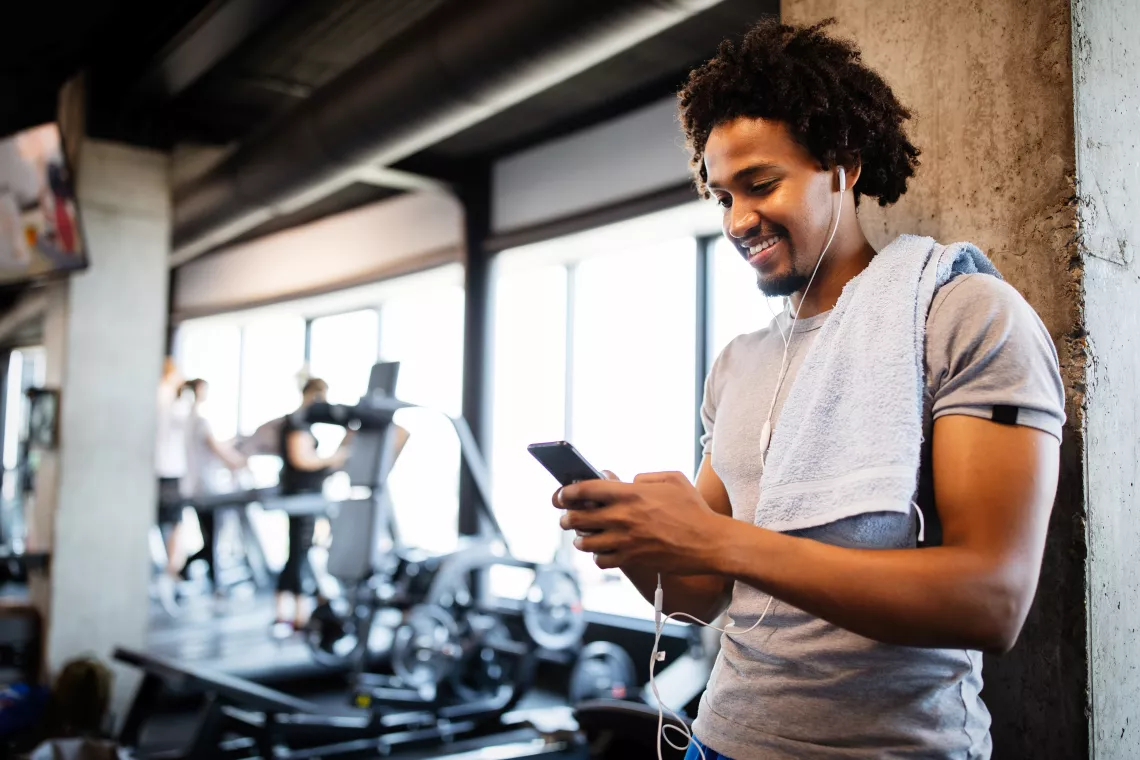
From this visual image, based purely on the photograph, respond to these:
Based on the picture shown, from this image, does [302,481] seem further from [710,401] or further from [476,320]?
[710,401]

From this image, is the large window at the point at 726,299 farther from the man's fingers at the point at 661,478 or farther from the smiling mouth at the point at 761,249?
the man's fingers at the point at 661,478

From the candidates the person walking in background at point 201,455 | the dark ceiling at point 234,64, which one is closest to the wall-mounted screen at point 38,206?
the dark ceiling at point 234,64

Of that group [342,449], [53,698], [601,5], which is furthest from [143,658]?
[601,5]

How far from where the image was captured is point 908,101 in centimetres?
131

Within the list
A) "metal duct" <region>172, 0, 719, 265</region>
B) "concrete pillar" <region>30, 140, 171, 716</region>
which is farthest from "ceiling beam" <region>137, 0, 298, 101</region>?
"concrete pillar" <region>30, 140, 171, 716</region>

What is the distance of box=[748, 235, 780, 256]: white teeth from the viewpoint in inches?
41.4

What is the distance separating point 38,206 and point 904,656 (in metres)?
4.81

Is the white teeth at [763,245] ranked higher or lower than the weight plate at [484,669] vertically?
higher

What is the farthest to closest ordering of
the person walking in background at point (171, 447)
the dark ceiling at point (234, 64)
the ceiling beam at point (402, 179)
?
the person walking in background at point (171, 447) < the ceiling beam at point (402, 179) < the dark ceiling at point (234, 64)

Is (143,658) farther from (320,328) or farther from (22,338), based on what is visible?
(22,338)

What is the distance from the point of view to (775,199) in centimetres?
104

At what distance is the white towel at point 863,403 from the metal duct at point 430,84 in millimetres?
1772

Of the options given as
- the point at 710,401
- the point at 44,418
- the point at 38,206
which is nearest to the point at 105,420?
the point at 44,418

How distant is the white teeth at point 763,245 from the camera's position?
41.4 inches
